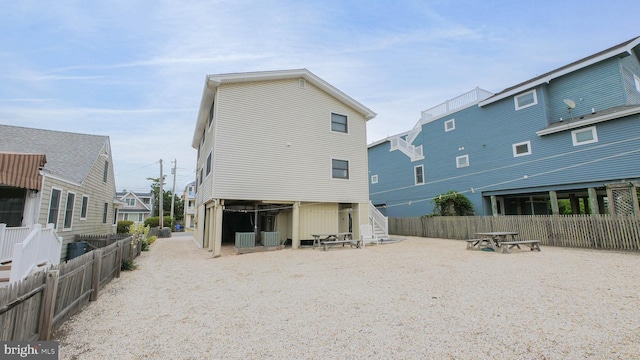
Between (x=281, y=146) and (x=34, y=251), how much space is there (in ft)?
30.1

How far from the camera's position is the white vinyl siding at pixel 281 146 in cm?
1243

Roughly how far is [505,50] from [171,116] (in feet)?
82.7

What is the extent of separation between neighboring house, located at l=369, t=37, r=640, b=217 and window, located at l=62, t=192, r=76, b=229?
21.5 m

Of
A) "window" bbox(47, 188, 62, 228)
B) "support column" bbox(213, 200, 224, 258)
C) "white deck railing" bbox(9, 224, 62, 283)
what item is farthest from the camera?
"support column" bbox(213, 200, 224, 258)

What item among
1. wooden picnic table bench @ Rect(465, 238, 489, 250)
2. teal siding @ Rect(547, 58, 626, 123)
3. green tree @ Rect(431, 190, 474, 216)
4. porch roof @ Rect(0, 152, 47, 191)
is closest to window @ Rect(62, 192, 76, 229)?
porch roof @ Rect(0, 152, 47, 191)

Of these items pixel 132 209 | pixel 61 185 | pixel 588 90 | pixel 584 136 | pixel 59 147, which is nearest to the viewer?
pixel 61 185

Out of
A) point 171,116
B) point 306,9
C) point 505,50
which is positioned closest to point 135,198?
point 171,116

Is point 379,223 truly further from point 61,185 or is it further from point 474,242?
point 61,185

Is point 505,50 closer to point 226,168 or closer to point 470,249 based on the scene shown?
point 470,249

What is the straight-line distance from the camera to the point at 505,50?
14.2 m

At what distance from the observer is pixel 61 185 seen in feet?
33.3

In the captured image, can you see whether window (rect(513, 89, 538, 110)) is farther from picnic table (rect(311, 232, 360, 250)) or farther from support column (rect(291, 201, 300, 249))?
support column (rect(291, 201, 300, 249))

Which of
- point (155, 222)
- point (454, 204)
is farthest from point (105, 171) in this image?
point (155, 222)

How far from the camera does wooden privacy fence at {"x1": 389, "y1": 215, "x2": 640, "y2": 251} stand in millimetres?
10555
